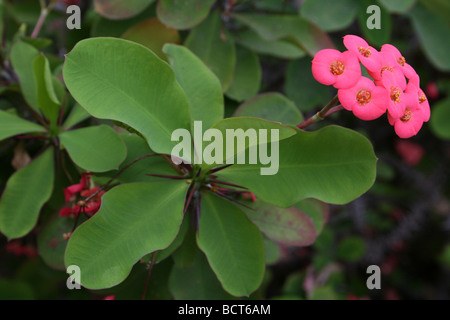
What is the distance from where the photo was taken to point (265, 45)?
1.38 metres

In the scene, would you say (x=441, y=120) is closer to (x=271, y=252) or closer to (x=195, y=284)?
(x=271, y=252)

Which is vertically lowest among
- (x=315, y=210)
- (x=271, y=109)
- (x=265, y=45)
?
(x=315, y=210)

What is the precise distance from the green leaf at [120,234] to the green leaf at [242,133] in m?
0.16

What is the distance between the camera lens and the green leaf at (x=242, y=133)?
712mm

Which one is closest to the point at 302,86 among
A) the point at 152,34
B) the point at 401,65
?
the point at 152,34

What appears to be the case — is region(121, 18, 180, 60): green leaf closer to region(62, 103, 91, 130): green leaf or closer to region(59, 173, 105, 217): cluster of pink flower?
region(62, 103, 91, 130): green leaf

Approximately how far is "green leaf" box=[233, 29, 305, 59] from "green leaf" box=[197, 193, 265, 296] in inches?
25.9

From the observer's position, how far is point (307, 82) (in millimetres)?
1534

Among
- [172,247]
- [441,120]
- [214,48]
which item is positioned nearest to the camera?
[172,247]

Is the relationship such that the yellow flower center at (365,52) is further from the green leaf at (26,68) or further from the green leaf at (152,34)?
the green leaf at (26,68)

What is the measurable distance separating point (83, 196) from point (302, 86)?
92 cm

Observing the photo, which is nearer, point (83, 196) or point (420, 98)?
point (420, 98)

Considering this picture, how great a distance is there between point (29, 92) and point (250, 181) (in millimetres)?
677
